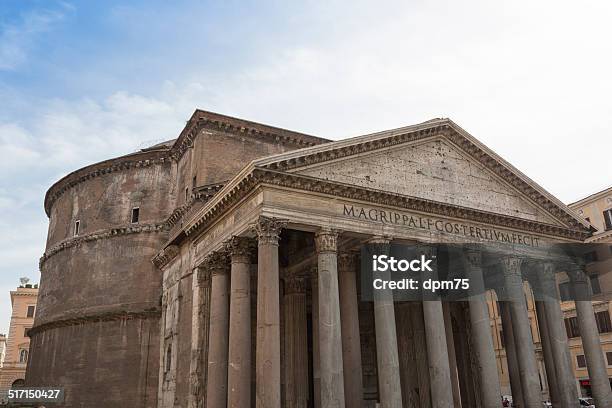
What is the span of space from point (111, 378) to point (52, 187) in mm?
11740

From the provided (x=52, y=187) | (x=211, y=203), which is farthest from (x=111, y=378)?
(x=52, y=187)

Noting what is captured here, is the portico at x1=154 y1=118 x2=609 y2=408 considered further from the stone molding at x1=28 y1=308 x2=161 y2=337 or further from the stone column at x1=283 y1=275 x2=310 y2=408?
the stone molding at x1=28 y1=308 x2=161 y2=337

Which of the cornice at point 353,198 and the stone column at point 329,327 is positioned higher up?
the cornice at point 353,198

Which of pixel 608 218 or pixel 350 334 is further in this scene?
pixel 608 218

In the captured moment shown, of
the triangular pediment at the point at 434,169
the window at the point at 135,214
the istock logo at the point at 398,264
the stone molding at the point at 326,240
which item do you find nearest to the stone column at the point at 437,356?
the istock logo at the point at 398,264

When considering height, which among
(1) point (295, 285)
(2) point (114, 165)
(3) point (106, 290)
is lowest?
(1) point (295, 285)

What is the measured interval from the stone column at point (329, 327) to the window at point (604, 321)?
20.0 meters

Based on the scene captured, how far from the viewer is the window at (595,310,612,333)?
26.2 m

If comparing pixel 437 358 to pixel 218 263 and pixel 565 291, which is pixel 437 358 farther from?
pixel 565 291

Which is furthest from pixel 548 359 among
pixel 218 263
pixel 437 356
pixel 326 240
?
pixel 218 263

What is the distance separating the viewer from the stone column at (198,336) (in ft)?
49.8

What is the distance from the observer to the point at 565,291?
18719 millimetres

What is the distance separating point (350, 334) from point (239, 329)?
10.1 feet

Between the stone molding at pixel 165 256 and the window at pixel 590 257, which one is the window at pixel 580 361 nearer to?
the window at pixel 590 257
